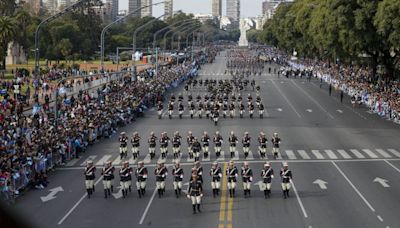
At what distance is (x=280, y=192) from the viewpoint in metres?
21.7

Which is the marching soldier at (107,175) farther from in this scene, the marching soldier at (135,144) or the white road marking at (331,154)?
the white road marking at (331,154)

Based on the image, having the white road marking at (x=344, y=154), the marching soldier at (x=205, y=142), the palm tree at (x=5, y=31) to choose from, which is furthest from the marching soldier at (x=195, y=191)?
the palm tree at (x=5, y=31)

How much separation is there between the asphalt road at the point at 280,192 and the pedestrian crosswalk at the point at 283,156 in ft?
0.16

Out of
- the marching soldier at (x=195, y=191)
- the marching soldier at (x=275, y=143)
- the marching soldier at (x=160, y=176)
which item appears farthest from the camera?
the marching soldier at (x=275, y=143)

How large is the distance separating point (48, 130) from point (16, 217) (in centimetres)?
2872

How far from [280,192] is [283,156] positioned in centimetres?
860

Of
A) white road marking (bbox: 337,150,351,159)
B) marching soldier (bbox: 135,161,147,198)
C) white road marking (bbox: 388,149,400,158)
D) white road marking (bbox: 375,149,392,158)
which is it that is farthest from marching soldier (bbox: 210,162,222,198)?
white road marking (bbox: 388,149,400,158)

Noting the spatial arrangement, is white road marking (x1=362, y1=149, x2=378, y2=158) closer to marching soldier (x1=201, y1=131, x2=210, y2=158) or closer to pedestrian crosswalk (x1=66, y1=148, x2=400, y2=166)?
pedestrian crosswalk (x1=66, y1=148, x2=400, y2=166)

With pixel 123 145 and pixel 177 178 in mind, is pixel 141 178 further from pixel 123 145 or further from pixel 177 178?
pixel 123 145

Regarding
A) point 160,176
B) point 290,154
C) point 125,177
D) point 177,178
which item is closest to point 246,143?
A: point 290,154

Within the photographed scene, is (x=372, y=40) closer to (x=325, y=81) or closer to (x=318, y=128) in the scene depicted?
(x=318, y=128)

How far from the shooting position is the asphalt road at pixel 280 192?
17703 millimetres

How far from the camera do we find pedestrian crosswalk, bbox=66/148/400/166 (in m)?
28.8

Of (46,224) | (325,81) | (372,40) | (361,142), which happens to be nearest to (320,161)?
(361,142)
